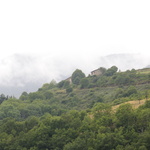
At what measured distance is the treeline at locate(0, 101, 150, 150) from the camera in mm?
48469

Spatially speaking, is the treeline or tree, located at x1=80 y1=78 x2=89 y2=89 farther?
tree, located at x1=80 y1=78 x2=89 y2=89

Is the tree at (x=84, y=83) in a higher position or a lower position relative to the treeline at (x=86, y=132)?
higher

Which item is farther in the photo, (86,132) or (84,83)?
(84,83)

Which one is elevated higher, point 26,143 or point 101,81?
point 101,81

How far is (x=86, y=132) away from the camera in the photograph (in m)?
52.7

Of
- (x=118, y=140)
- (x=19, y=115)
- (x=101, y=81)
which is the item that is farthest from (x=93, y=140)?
(x=101, y=81)

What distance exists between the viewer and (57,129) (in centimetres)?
5834

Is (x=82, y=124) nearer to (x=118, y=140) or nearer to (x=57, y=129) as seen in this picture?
(x=57, y=129)

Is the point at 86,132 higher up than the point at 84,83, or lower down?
lower down

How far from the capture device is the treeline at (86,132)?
48469 mm

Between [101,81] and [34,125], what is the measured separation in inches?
2482

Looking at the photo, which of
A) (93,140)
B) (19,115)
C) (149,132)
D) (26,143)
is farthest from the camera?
(19,115)

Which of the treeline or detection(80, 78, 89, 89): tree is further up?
detection(80, 78, 89, 89): tree

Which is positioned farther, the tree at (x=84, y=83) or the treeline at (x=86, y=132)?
the tree at (x=84, y=83)
